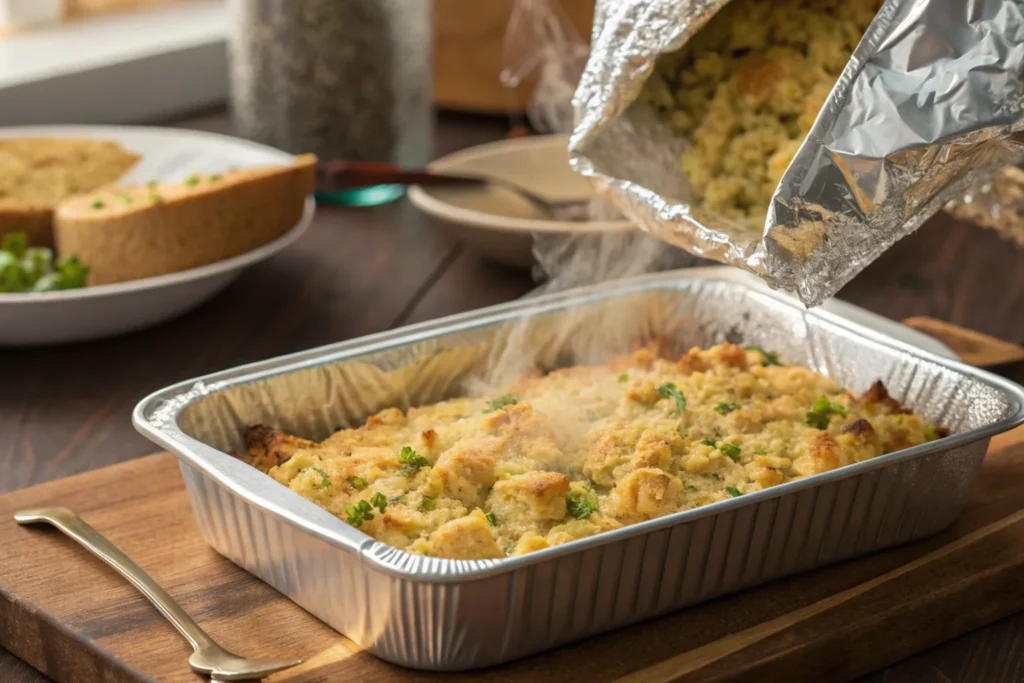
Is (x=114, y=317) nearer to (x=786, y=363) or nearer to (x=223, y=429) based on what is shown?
(x=223, y=429)

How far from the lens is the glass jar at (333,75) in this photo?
257 cm

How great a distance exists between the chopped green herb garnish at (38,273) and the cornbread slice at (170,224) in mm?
51

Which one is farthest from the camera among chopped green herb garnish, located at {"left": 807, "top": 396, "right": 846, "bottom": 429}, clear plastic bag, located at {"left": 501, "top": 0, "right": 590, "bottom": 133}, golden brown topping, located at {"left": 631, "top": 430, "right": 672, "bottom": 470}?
clear plastic bag, located at {"left": 501, "top": 0, "right": 590, "bottom": 133}

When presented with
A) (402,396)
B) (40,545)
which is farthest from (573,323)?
(40,545)

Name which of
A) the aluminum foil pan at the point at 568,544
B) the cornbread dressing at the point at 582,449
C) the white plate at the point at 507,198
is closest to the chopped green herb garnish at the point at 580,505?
the cornbread dressing at the point at 582,449

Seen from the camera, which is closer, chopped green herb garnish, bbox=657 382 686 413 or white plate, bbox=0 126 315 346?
chopped green herb garnish, bbox=657 382 686 413

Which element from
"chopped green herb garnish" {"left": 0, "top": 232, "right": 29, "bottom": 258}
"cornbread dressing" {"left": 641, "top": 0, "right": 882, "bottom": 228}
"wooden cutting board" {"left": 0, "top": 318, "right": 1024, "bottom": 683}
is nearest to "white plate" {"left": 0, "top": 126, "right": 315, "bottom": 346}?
"chopped green herb garnish" {"left": 0, "top": 232, "right": 29, "bottom": 258}

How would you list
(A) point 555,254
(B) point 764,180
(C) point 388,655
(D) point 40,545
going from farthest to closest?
1. (A) point 555,254
2. (B) point 764,180
3. (D) point 40,545
4. (C) point 388,655

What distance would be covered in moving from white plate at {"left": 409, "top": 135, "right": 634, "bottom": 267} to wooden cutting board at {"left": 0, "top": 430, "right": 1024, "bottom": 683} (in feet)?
2.77

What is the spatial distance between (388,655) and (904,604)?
0.55 meters

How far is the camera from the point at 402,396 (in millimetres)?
1727

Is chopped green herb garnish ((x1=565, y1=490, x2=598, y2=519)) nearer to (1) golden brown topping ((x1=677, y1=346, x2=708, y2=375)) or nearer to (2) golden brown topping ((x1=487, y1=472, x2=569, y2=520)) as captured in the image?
(2) golden brown topping ((x1=487, y1=472, x2=569, y2=520))

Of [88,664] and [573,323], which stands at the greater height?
[573,323]

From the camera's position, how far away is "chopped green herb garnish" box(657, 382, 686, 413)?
63.1 inches
